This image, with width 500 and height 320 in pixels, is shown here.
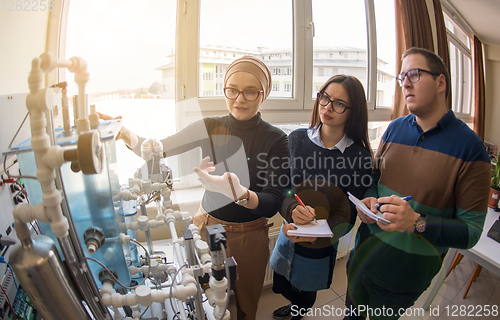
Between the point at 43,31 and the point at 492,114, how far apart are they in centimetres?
454

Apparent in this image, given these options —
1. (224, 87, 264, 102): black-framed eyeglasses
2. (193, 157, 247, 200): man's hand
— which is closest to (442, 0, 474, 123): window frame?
(224, 87, 264, 102): black-framed eyeglasses

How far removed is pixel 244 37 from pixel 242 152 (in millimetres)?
1210

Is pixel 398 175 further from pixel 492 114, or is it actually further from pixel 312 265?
pixel 492 114

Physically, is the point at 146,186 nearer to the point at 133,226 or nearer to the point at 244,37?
the point at 133,226

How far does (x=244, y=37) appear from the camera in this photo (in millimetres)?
1903

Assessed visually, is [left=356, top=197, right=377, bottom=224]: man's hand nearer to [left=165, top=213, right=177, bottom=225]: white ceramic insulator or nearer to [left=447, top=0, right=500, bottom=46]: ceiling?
[left=165, top=213, right=177, bottom=225]: white ceramic insulator

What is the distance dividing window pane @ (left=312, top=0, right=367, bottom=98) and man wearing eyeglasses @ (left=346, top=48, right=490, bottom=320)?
102 centimetres

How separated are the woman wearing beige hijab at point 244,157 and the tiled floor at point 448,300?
2.68 feet

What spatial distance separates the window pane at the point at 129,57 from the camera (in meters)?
1.44

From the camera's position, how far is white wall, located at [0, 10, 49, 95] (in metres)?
0.93

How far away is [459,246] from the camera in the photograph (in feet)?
3.56

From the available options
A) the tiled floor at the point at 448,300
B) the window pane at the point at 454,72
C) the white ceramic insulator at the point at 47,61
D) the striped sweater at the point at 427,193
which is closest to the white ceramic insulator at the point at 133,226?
the white ceramic insulator at the point at 47,61

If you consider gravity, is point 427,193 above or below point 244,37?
below

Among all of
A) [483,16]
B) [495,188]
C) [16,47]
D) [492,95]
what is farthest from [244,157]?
[492,95]
